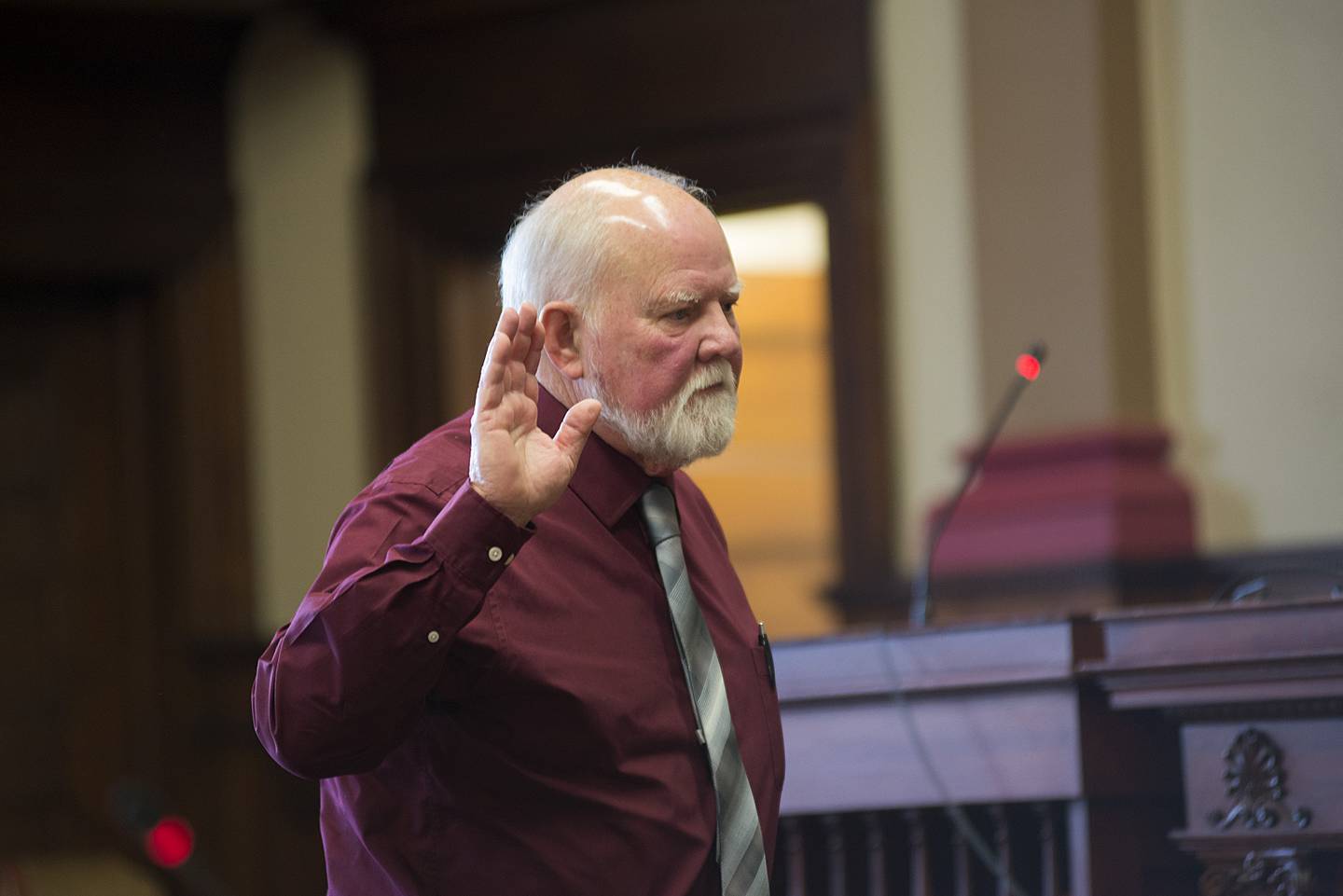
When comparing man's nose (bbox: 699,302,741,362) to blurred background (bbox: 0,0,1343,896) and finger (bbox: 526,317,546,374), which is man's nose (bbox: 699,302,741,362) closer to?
finger (bbox: 526,317,546,374)

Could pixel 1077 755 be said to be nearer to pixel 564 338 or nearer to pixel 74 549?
pixel 564 338

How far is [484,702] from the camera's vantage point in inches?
71.7

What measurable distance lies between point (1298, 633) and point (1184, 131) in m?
2.72

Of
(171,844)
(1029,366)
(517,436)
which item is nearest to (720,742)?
(517,436)

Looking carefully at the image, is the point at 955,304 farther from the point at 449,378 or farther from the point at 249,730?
the point at 249,730

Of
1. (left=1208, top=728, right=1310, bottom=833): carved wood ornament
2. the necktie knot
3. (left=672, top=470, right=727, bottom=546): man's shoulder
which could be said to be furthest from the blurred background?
the necktie knot

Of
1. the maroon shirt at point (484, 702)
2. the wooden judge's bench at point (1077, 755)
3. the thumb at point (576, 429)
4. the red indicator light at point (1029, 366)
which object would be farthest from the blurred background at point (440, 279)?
the thumb at point (576, 429)

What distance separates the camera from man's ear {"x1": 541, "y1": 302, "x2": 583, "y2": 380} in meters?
2.02

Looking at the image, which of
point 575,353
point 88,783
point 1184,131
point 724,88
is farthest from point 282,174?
point 575,353

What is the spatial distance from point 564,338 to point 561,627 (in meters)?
0.34

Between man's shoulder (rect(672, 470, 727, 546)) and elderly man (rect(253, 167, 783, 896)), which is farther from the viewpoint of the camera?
man's shoulder (rect(672, 470, 727, 546))

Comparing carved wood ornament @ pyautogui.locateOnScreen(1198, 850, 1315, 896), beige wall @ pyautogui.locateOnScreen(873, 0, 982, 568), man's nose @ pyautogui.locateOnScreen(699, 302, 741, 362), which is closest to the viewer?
man's nose @ pyautogui.locateOnScreen(699, 302, 741, 362)

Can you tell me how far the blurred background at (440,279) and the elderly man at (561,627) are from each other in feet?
9.46

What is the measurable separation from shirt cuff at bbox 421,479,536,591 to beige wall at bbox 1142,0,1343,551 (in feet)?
10.9
